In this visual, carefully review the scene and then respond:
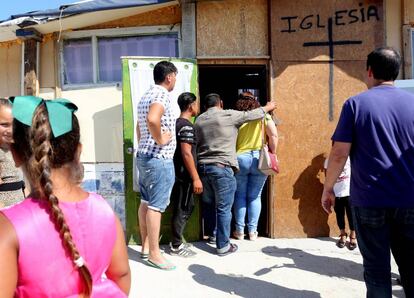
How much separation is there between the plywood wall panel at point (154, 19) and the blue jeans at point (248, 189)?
1.95m

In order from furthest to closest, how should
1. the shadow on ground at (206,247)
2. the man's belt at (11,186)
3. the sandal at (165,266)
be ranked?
the shadow on ground at (206,247) → the sandal at (165,266) → the man's belt at (11,186)

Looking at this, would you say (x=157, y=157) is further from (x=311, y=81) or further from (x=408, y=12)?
(x=408, y=12)

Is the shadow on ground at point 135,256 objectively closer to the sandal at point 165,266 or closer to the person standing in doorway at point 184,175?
the sandal at point 165,266

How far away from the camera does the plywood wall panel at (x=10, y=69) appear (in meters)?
5.99

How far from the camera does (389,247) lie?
2.79 metres

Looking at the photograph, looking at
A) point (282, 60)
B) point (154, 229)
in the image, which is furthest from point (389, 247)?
point (282, 60)

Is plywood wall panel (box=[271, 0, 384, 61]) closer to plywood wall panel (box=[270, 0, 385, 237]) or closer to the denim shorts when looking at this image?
plywood wall panel (box=[270, 0, 385, 237])

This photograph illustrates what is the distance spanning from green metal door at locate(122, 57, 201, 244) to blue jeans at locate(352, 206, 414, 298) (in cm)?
262

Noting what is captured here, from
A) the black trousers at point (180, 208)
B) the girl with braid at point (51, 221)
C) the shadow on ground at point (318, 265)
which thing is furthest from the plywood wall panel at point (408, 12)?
the girl with braid at point (51, 221)

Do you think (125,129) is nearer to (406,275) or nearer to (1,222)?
(406,275)

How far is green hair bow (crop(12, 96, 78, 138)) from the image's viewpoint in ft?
4.57

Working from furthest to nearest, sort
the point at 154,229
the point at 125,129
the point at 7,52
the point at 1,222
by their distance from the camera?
the point at 7,52, the point at 125,129, the point at 154,229, the point at 1,222

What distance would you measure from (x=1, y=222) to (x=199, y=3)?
4423 millimetres

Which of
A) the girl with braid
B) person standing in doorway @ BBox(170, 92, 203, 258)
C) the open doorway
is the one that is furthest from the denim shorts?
the open doorway
